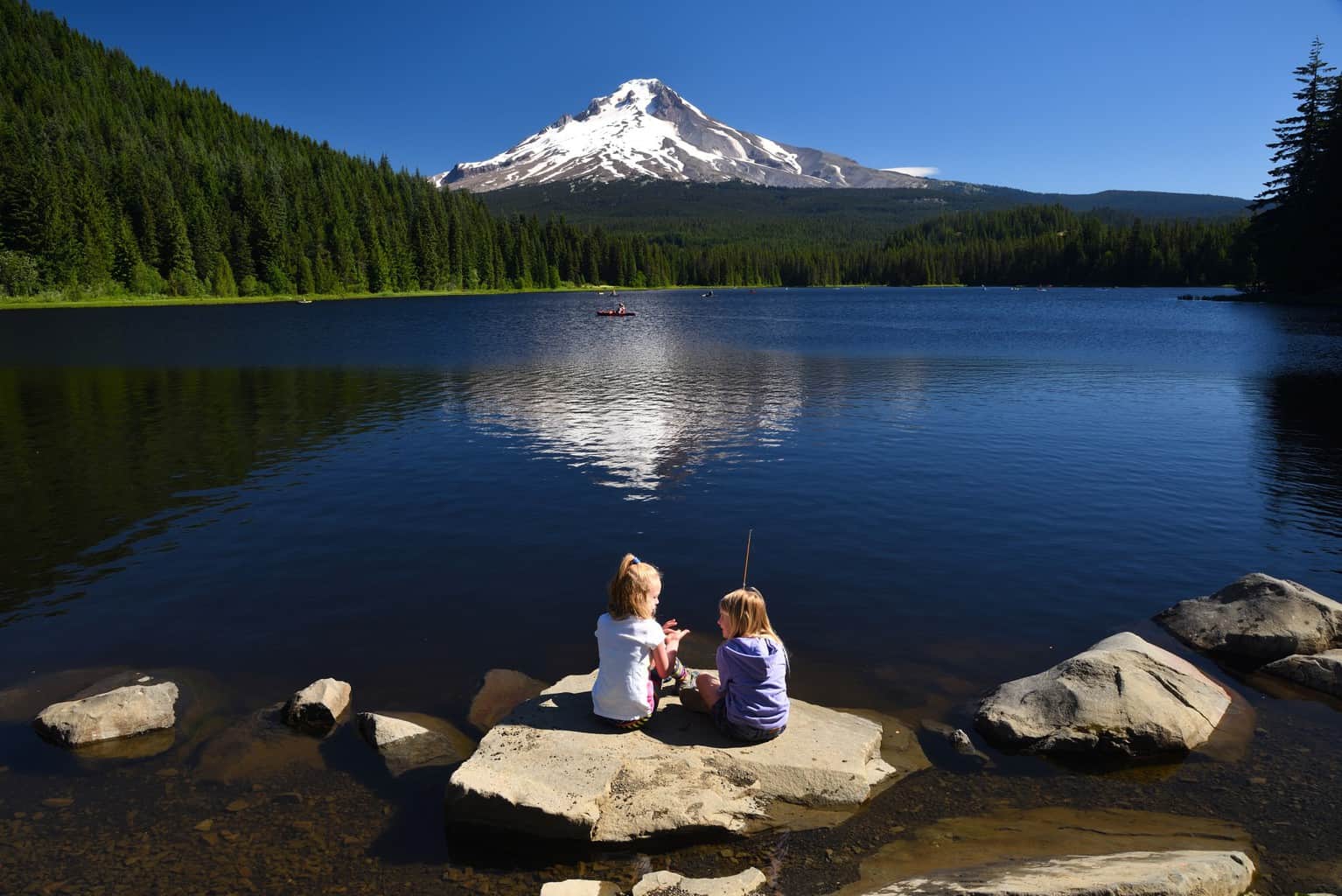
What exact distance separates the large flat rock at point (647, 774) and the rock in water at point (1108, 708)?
80.9 inches

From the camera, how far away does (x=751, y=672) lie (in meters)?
8.88

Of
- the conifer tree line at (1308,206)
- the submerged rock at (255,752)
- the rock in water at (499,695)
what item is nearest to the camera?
the submerged rock at (255,752)

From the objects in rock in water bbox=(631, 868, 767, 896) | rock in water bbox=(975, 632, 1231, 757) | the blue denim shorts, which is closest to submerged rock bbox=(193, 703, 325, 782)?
rock in water bbox=(631, 868, 767, 896)

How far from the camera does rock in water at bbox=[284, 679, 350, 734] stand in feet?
34.4

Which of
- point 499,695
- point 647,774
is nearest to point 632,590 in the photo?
point 647,774

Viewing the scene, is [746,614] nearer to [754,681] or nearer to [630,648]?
[754,681]

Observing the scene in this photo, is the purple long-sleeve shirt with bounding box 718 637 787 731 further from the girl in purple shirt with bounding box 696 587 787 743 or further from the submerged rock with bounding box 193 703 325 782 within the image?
the submerged rock with bounding box 193 703 325 782

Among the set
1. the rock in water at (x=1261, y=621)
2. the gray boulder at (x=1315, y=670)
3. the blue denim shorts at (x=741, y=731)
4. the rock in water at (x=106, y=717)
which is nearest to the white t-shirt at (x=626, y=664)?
the blue denim shorts at (x=741, y=731)

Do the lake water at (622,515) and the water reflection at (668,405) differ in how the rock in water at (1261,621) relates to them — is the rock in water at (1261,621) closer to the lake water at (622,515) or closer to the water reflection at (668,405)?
the lake water at (622,515)

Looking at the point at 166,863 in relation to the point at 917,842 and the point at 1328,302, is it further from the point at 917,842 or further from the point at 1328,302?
the point at 1328,302

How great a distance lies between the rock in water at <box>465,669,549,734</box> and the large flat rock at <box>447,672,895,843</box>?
4.00 ft

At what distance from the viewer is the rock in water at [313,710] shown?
1050cm

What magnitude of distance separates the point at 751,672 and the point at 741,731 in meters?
0.78

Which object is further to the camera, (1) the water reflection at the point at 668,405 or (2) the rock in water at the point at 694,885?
(1) the water reflection at the point at 668,405
